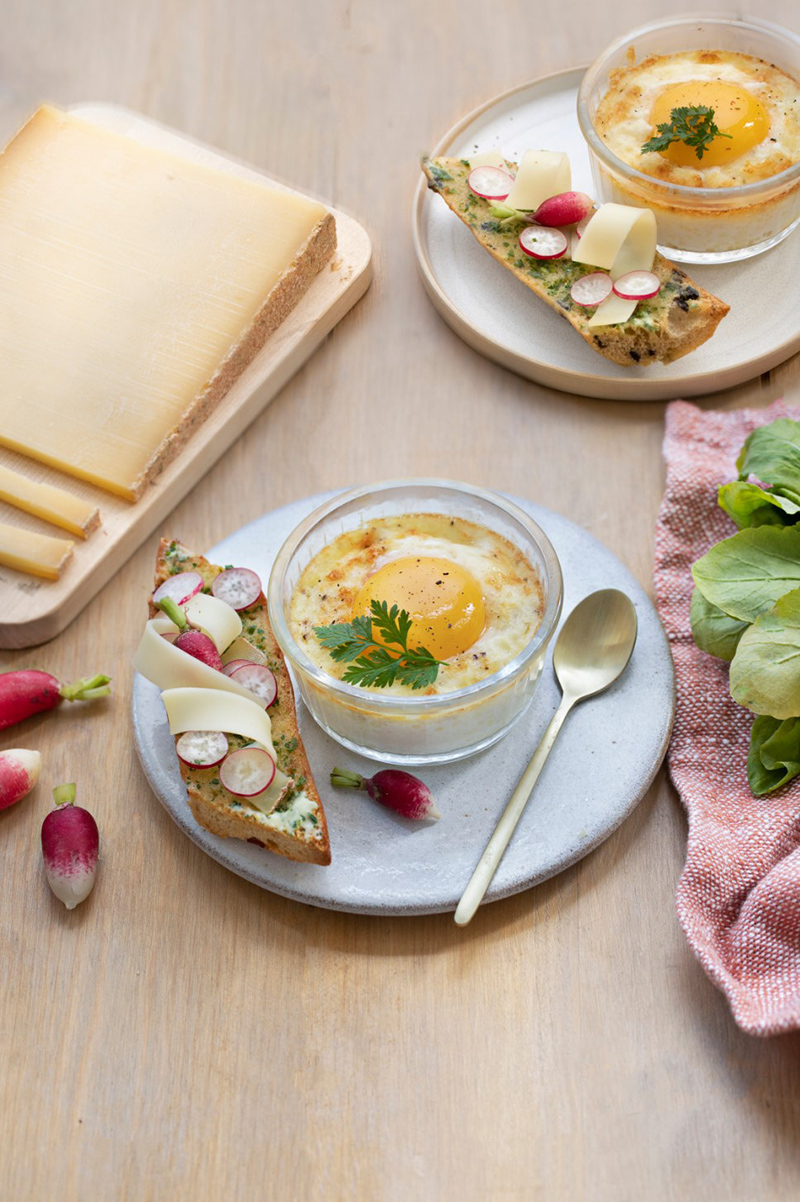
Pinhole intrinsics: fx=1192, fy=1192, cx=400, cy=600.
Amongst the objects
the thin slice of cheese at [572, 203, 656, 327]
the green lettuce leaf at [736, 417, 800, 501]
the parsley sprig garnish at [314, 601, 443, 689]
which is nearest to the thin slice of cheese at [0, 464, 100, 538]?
the parsley sprig garnish at [314, 601, 443, 689]

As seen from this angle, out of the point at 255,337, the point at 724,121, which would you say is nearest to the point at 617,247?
the point at 724,121

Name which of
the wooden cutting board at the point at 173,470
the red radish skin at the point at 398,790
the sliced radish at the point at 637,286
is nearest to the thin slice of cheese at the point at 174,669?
the red radish skin at the point at 398,790

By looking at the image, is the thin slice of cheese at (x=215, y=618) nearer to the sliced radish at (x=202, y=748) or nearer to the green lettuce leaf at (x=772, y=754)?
the sliced radish at (x=202, y=748)

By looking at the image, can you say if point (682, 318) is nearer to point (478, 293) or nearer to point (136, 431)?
point (478, 293)

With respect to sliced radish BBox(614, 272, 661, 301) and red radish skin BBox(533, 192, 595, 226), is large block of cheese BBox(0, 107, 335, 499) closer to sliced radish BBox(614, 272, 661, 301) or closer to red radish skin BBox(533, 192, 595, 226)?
red radish skin BBox(533, 192, 595, 226)

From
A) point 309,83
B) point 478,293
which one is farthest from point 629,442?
point 309,83

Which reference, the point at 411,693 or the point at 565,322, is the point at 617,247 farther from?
the point at 411,693
